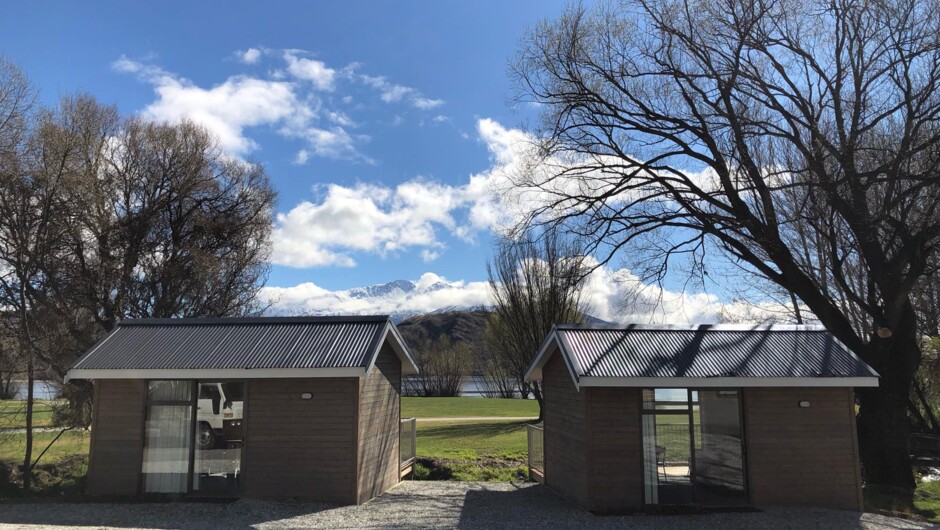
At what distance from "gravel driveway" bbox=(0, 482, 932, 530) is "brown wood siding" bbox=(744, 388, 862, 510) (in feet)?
1.12

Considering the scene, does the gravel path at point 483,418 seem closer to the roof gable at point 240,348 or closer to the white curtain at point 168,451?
the roof gable at point 240,348

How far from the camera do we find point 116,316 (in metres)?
19.9

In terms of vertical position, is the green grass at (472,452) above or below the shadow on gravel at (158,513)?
below

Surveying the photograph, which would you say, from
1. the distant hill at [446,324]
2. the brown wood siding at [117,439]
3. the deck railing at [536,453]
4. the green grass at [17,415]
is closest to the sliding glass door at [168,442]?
the brown wood siding at [117,439]

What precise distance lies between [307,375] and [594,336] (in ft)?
16.8

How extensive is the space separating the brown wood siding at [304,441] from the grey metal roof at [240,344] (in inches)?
18.3

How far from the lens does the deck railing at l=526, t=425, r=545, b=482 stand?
46.9ft

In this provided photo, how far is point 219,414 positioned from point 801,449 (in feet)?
33.0

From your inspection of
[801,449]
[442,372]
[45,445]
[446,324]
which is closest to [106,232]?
[45,445]

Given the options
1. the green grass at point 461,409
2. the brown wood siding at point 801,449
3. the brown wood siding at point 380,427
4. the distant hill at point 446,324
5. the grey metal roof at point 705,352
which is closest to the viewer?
the grey metal roof at point 705,352

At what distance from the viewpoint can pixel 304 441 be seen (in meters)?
10.7

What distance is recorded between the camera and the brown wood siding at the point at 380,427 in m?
11.0

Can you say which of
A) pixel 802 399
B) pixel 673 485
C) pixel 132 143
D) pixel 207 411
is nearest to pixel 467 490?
pixel 673 485

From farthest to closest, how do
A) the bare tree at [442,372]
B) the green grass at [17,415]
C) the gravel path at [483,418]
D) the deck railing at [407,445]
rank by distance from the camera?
the bare tree at [442,372] < the gravel path at [483,418] < the green grass at [17,415] < the deck railing at [407,445]
